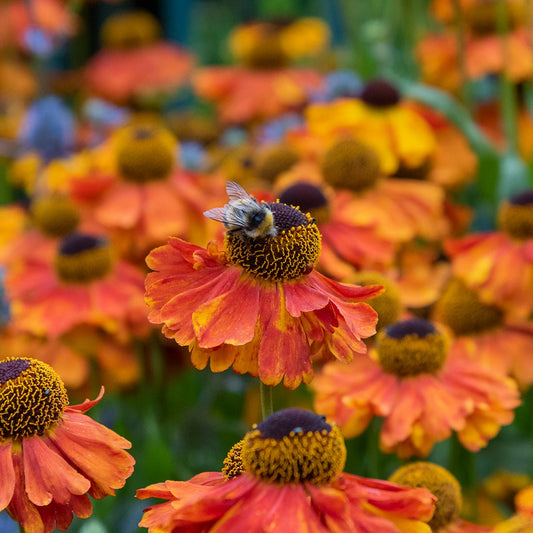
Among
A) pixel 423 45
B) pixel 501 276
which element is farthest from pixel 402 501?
pixel 423 45

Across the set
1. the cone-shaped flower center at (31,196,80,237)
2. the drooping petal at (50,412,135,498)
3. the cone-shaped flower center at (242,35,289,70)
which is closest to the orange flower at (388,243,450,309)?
the cone-shaped flower center at (31,196,80,237)

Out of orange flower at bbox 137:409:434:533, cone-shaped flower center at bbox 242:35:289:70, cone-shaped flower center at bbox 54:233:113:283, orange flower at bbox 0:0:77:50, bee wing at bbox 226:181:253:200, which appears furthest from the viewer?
orange flower at bbox 0:0:77:50

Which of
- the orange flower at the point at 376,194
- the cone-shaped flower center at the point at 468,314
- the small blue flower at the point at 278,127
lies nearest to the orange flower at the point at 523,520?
the cone-shaped flower center at the point at 468,314

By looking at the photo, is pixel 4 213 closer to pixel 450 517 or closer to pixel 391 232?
pixel 391 232

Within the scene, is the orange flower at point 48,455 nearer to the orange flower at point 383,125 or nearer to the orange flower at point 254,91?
the orange flower at point 383,125

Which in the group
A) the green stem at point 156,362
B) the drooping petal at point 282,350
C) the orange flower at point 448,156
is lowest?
the green stem at point 156,362

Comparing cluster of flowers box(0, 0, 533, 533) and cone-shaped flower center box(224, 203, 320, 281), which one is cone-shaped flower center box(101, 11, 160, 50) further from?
cone-shaped flower center box(224, 203, 320, 281)

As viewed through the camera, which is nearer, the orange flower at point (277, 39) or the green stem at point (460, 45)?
the green stem at point (460, 45)
